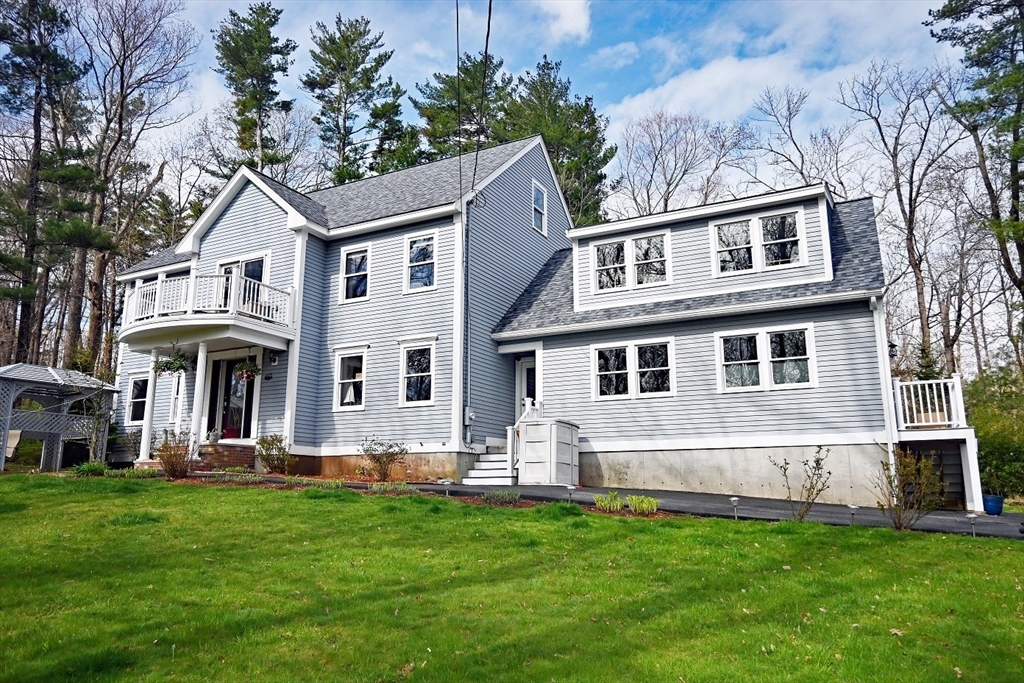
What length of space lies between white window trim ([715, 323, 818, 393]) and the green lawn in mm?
5564

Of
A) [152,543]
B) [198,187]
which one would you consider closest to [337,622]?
[152,543]

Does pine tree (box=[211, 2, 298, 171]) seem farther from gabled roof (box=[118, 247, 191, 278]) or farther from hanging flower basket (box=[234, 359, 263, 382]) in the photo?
hanging flower basket (box=[234, 359, 263, 382])

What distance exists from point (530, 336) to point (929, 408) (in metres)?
8.69

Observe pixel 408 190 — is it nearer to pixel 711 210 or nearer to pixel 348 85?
pixel 711 210

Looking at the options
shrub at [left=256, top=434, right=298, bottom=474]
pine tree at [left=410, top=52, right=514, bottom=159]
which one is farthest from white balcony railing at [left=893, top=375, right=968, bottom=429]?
pine tree at [left=410, top=52, right=514, bottom=159]

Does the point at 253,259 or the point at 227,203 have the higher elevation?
the point at 227,203

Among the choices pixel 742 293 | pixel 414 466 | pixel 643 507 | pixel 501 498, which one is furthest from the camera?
pixel 414 466

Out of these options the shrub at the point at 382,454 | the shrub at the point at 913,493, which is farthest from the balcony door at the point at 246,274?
the shrub at the point at 913,493

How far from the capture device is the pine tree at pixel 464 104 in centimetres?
3622

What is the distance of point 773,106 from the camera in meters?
33.1

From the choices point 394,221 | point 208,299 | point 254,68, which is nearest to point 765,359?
point 394,221

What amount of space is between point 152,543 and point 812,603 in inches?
285

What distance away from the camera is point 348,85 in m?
38.8

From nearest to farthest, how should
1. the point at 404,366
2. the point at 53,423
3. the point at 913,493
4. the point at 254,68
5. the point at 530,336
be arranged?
the point at 913,493 < the point at 404,366 < the point at 530,336 < the point at 53,423 < the point at 254,68
